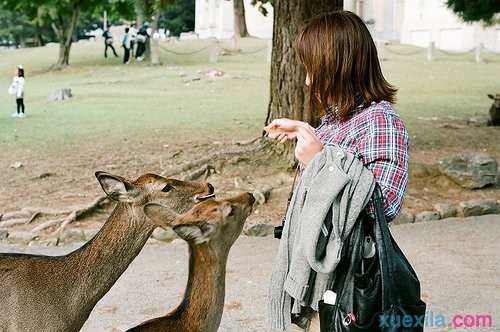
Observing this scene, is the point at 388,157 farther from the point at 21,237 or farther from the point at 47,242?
the point at 21,237

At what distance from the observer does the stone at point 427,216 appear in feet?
25.6

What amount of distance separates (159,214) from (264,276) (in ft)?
11.2

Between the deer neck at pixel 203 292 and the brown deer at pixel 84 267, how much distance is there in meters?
0.34

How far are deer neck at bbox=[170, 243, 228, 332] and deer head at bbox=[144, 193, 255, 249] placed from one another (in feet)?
0.24

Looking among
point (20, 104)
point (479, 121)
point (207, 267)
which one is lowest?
point (479, 121)

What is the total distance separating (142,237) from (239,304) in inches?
97.3

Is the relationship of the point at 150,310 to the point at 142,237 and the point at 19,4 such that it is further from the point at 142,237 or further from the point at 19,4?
the point at 19,4

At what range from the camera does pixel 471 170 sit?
29.0ft

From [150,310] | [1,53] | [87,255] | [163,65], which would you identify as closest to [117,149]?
[150,310]

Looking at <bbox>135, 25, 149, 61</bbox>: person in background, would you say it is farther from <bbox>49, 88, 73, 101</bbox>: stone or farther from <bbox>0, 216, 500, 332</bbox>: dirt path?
<bbox>0, 216, 500, 332</bbox>: dirt path

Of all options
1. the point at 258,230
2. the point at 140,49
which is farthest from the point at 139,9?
the point at 258,230

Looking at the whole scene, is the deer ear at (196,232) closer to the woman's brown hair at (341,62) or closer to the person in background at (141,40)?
the woman's brown hair at (341,62)

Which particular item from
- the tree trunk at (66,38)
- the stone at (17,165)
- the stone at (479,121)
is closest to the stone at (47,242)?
the stone at (17,165)

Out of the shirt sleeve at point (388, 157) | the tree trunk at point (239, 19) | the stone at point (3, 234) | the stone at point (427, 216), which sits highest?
the shirt sleeve at point (388, 157)
